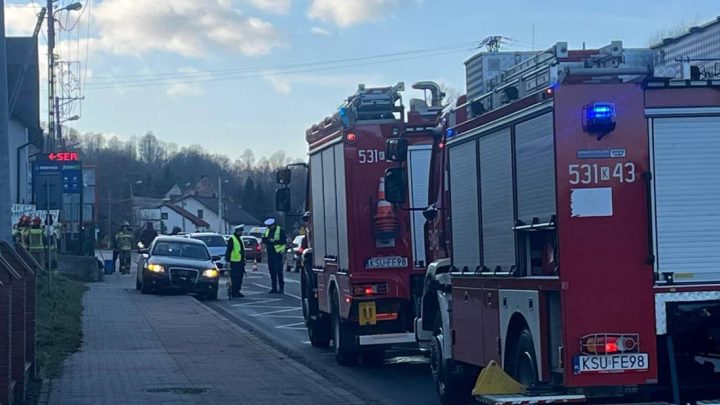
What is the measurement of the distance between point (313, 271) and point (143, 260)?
49.0ft

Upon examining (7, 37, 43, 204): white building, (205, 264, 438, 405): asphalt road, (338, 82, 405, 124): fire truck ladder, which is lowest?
(205, 264, 438, 405): asphalt road

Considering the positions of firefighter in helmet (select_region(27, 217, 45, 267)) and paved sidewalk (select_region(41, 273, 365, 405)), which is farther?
firefighter in helmet (select_region(27, 217, 45, 267))

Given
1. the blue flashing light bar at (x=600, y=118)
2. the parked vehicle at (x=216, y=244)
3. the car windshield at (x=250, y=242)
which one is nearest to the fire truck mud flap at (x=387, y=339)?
the blue flashing light bar at (x=600, y=118)

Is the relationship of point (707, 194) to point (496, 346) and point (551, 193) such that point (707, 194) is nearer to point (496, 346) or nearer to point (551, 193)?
point (551, 193)

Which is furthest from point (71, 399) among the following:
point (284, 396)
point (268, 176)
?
point (268, 176)

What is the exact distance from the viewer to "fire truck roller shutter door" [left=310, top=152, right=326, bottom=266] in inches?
686

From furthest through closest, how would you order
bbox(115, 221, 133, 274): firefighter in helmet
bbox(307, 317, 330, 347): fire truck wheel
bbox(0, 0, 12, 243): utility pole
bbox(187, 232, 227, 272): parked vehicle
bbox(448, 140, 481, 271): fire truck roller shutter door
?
bbox(187, 232, 227, 272): parked vehicle
bbox(115, 221, 133, 274): firefighter in helmet
bbox(307, 317, 330, 347): fire truck wheel
bbox(0, 0, 12, 243): utility pole
bbox(448, 140, 481, 271): fire truck roller shutter door

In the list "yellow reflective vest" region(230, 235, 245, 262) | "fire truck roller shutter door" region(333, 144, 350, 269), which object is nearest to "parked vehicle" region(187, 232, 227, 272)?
"yellow reflective vest" region(230, 235, 245, 262)

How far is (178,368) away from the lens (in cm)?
1527

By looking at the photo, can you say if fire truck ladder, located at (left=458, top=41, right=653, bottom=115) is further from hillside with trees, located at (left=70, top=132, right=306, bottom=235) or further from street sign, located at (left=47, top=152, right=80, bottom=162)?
hillside with trees, located at (left=70, top=132, right=306, bottom=235)

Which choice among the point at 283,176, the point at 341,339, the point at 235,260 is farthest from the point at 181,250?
the point at 341,339

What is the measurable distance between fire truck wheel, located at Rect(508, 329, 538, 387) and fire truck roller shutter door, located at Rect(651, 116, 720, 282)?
1.27m

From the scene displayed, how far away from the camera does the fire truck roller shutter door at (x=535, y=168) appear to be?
28.0ft

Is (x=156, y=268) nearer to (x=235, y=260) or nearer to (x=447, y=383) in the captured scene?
(x=235, y=260)
